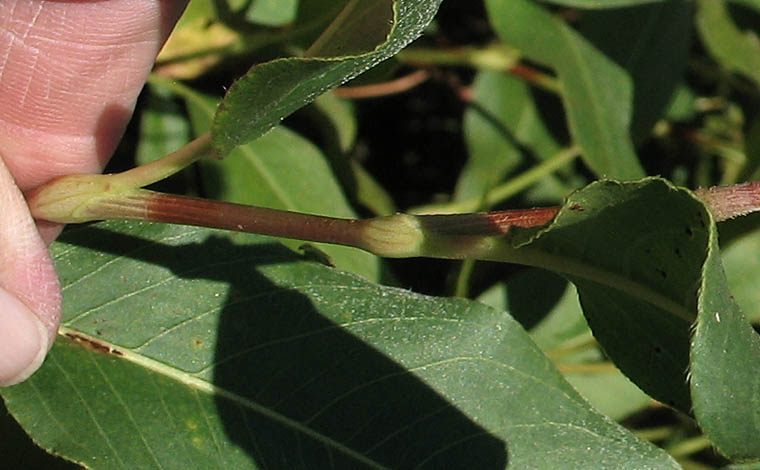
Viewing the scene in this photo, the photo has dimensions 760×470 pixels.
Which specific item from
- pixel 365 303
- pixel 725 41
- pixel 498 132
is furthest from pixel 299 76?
pixel 725 41

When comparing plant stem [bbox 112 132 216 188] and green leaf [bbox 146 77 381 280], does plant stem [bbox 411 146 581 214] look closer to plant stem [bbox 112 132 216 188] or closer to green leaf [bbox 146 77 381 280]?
green leaf [bbox 146 77 381 280]

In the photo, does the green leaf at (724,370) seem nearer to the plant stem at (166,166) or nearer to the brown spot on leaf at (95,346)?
the plant stem at (166,166)

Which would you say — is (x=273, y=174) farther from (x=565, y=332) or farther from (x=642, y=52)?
(x=642, y=52)

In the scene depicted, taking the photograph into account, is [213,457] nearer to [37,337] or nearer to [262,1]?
[37,337]

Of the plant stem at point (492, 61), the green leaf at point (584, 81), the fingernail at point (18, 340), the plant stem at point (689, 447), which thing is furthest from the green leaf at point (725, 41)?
the fingernail at point (18, 340)

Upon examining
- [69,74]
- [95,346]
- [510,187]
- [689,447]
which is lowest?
[689,447]

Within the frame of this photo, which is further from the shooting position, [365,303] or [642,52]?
[642,52]

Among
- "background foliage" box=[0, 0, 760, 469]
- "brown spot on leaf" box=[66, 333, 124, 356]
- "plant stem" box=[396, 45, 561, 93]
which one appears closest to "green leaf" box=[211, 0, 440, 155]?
"background foliage" box=[0, 0, 760, 469]
